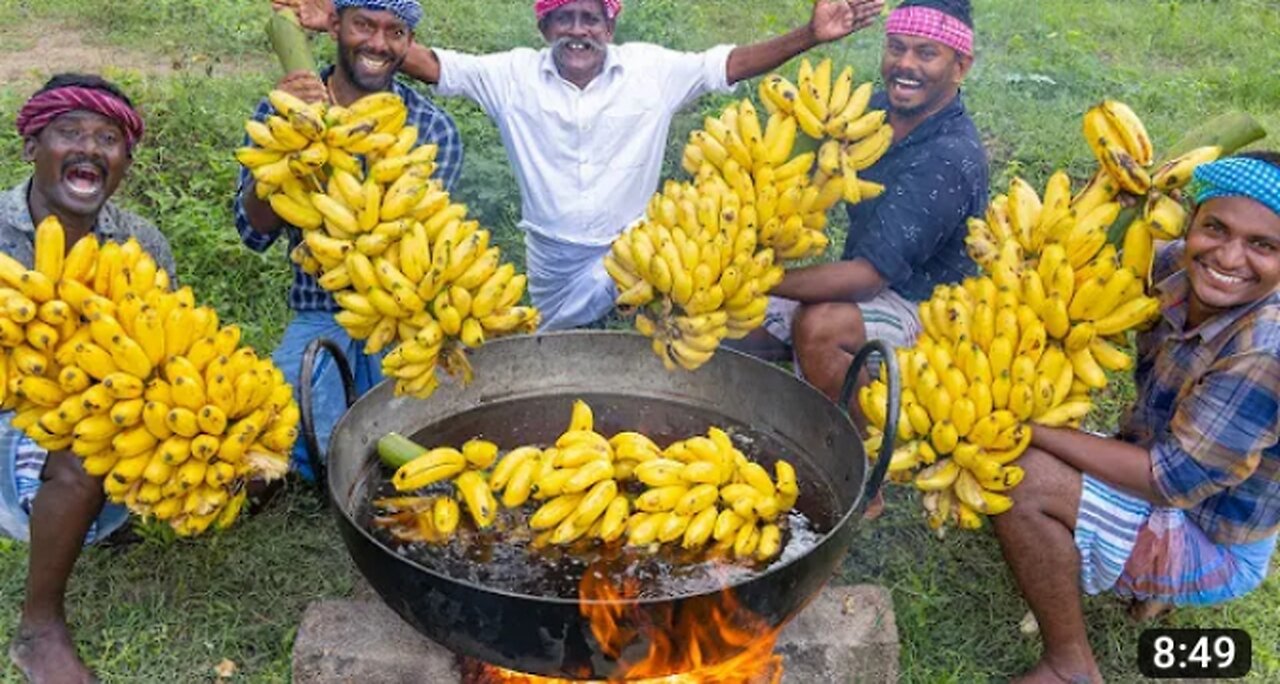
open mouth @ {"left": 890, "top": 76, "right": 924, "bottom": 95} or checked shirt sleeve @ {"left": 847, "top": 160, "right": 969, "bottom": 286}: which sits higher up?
open mouth @ {"left": 890, "top": 76, "right": 924, "bottom": 95}

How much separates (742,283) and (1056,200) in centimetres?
99

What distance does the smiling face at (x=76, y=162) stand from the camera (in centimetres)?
367

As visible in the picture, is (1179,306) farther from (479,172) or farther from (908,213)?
(479,172)

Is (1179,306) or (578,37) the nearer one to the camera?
(1179,306)

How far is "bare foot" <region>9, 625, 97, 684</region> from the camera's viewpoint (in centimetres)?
369

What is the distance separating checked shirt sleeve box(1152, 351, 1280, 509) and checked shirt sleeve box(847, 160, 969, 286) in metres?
1.24

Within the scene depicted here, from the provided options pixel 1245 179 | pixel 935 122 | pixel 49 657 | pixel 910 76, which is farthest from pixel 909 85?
pixel 49 657

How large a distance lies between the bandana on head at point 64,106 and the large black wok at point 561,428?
1.19m

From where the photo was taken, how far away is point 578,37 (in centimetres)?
481

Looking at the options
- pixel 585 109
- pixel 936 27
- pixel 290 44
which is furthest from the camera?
pixel 585 109

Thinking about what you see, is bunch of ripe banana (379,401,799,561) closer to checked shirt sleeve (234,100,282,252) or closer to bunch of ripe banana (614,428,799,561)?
bunch of ripe banana (614,428,799,561)

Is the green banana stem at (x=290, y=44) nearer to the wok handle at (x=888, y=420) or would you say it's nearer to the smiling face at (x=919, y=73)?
the wok handle at (x=888, y=420)

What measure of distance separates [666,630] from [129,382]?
5.08 feet

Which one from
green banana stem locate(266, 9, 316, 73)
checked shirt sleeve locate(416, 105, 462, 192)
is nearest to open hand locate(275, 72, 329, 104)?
green banana stem locate(266, 9, 316, 73)
